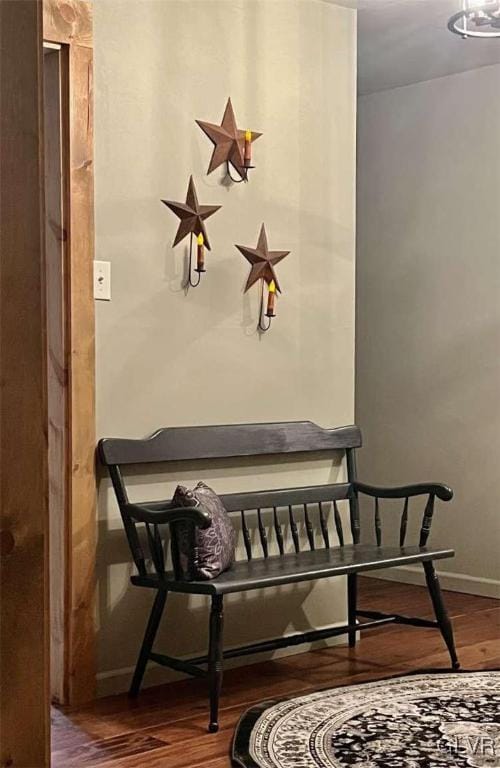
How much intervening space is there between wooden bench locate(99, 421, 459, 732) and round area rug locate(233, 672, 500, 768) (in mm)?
211

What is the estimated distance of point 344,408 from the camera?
164 inches

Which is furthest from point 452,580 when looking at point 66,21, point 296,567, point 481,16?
point 66,21

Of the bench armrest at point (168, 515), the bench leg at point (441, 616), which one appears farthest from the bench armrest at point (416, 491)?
the bench armrest at point (168, 515)

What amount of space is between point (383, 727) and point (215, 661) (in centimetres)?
51

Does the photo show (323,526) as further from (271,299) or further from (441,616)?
(271,299)

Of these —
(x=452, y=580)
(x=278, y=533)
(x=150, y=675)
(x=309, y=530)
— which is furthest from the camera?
(x=452, y=580)

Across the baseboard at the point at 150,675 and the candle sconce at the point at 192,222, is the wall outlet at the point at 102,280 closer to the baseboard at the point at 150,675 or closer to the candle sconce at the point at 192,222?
the candle sconce at the point at 192,222

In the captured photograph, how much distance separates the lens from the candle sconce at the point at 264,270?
3812 mm

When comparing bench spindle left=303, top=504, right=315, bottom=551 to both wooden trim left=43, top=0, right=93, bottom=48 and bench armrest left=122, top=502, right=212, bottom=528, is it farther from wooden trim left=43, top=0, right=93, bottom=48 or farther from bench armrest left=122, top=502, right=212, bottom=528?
wooden trim left=43, top=0, right=93, bottom=48

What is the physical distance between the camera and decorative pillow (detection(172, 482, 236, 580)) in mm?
3193

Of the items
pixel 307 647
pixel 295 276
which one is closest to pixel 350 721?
pixel 307 647

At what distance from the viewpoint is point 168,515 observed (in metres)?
3.16

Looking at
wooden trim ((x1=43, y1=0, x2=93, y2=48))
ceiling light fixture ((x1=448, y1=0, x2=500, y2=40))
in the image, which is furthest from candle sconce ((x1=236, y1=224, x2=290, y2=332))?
ceiling light fixture ((x1=448, y1=0, x2=500, y2=40))

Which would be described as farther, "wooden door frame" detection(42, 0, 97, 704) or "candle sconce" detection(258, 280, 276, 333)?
"candle sconce" detection(258, 280, 276, 333)
